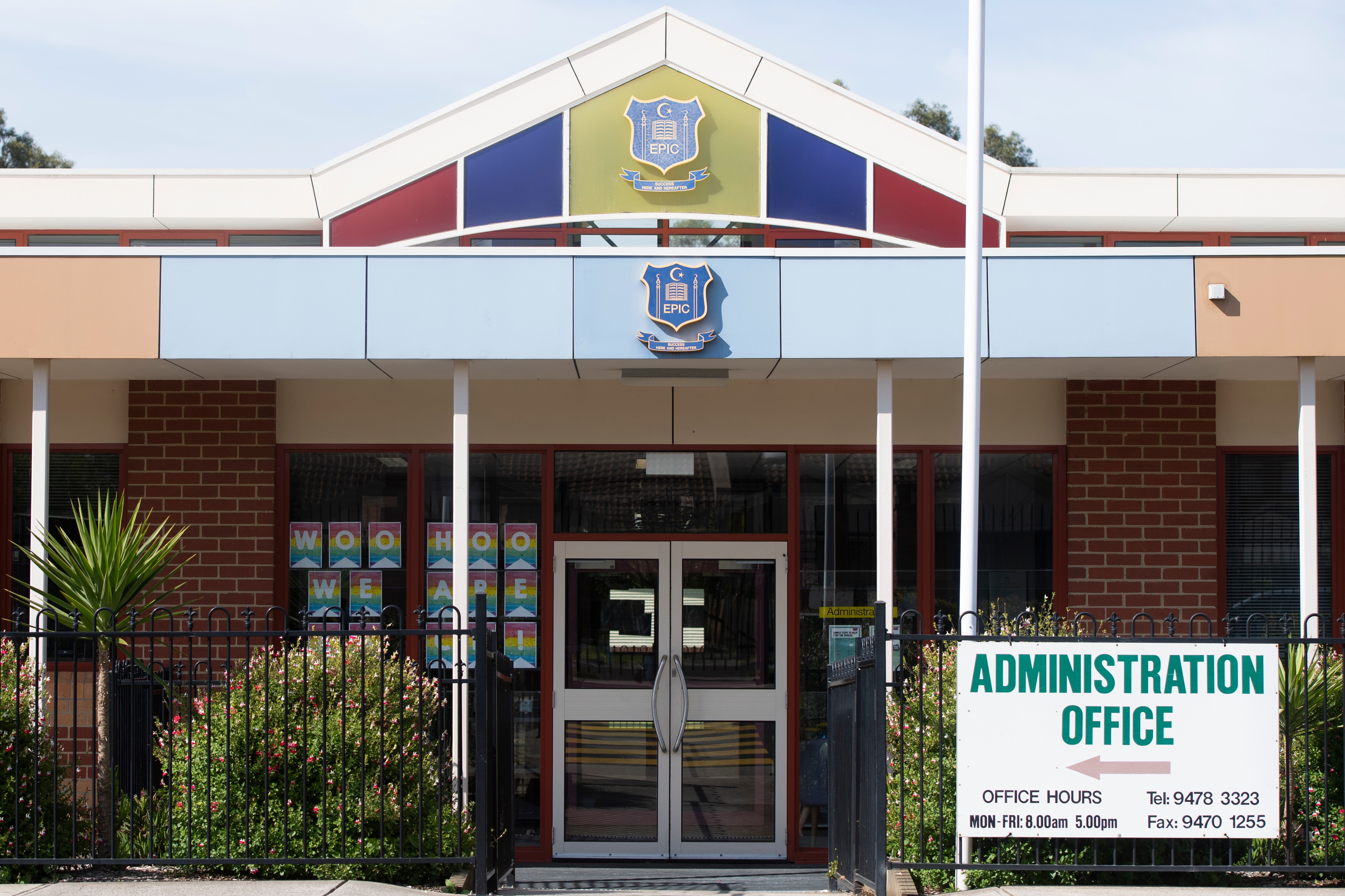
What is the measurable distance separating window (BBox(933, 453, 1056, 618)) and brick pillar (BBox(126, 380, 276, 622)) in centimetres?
538

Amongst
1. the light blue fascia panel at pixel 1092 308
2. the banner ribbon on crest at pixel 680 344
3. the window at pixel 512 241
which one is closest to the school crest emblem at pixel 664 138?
the window at pixel 512 241

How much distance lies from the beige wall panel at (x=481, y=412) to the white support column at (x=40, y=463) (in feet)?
6.37

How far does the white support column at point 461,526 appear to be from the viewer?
23.5 feet

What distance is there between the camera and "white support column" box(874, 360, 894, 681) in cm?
775

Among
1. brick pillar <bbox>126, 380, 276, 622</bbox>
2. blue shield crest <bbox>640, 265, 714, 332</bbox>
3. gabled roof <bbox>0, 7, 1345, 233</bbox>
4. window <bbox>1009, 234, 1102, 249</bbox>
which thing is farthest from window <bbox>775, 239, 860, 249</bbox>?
brick pillar <bbox>126, 380, 276, 622</bbox>

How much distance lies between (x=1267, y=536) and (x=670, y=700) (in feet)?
16.5

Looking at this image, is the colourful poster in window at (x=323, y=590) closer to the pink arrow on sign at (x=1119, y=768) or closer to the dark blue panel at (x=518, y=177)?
the dark blue panel at (x=518, y=177)

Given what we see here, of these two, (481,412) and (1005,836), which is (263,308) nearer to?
(481,412)

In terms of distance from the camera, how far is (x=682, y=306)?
781 cm

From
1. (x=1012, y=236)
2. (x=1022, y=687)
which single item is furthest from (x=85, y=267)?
(x=1012, y=236)

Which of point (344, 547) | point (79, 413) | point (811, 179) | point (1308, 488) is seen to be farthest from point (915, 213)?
point (79, 413)

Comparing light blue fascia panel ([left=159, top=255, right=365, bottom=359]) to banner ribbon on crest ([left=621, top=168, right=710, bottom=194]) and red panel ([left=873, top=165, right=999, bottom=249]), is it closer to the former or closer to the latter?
banner ribbon on crest ([left=621, top=168, right=710, bottom=194])

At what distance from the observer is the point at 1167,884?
20.2ft

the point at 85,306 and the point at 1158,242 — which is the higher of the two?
the point at 1158,242
